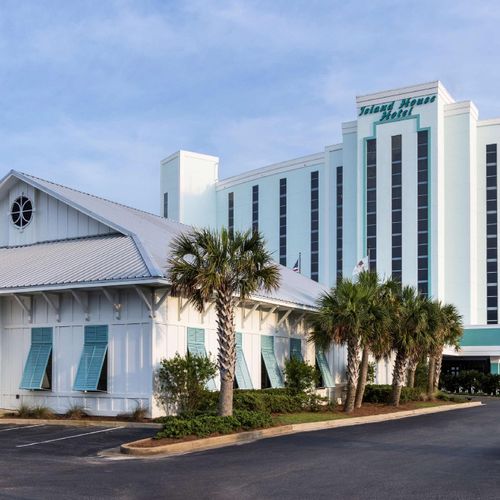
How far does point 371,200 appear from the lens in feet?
289

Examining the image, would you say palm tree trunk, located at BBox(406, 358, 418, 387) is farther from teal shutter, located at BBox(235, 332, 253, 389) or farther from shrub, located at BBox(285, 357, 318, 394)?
teal shutter, located at BBox(235, 332, 253, 389)

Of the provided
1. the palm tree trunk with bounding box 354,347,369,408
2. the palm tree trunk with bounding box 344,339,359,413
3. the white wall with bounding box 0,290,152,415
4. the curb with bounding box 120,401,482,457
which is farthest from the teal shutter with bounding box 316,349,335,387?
the white wall with bounding box 0,290,152,415

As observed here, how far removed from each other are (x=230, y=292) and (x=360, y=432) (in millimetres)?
5206

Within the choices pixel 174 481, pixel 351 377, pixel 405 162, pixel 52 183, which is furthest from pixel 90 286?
pixel 405 162

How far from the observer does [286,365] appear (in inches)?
1302

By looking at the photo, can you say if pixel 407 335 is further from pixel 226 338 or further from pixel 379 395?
pixel 226 338

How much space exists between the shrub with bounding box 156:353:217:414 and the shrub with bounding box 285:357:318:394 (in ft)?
20.6

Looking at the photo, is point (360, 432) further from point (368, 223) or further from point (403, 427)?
point (368, 223)

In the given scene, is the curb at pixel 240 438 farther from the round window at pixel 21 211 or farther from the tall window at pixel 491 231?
the tall window at pixel 491 231

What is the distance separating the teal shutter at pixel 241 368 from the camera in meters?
30.5

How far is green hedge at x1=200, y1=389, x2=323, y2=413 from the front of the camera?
26.5m

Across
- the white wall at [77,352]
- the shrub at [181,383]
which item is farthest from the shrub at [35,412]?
the shrub at [181,383]

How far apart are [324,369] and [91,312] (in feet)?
44.0

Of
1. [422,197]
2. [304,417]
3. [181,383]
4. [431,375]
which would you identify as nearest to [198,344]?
[181,383]
